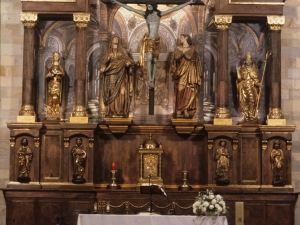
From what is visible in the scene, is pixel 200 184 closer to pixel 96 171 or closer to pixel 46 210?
pixel 96 171

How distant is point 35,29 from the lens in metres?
17.5

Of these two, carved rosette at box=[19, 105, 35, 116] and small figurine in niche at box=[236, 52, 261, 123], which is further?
small figurine in niche at box=[236, 52, 261, 123]

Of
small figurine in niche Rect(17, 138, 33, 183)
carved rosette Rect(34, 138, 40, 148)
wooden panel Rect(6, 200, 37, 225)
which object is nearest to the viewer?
wooden panel Rect(6, 200, 37, 225)

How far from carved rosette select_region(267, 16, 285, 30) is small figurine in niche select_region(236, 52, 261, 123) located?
80 centimetres

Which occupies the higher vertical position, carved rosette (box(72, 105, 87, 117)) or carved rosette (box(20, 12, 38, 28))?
carved rosette (box(20, 12, 38, 28))

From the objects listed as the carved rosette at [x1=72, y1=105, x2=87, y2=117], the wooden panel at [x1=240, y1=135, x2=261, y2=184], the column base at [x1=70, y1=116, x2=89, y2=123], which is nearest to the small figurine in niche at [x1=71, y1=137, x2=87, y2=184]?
the column base at [x1=70, y1=116, x2=89, y2=123]

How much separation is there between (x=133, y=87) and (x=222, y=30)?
2.34 m

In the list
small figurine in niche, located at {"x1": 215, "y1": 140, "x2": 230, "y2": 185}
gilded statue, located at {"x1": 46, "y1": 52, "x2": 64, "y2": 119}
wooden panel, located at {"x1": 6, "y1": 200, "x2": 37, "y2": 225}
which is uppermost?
gilded statue, located at {"x1": 46, "y1": 52, "x2": 64, "y2": 119}

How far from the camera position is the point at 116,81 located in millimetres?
17391

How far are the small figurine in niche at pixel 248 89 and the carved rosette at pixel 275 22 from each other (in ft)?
2.62

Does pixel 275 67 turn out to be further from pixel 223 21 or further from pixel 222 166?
pixel 222 166

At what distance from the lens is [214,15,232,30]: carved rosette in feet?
56.2

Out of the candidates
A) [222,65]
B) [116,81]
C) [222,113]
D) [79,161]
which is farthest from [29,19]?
[222,113]

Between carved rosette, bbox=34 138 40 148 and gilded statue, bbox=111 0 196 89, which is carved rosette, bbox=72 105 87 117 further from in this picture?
gilded statue, bbox=111 0 196 89
